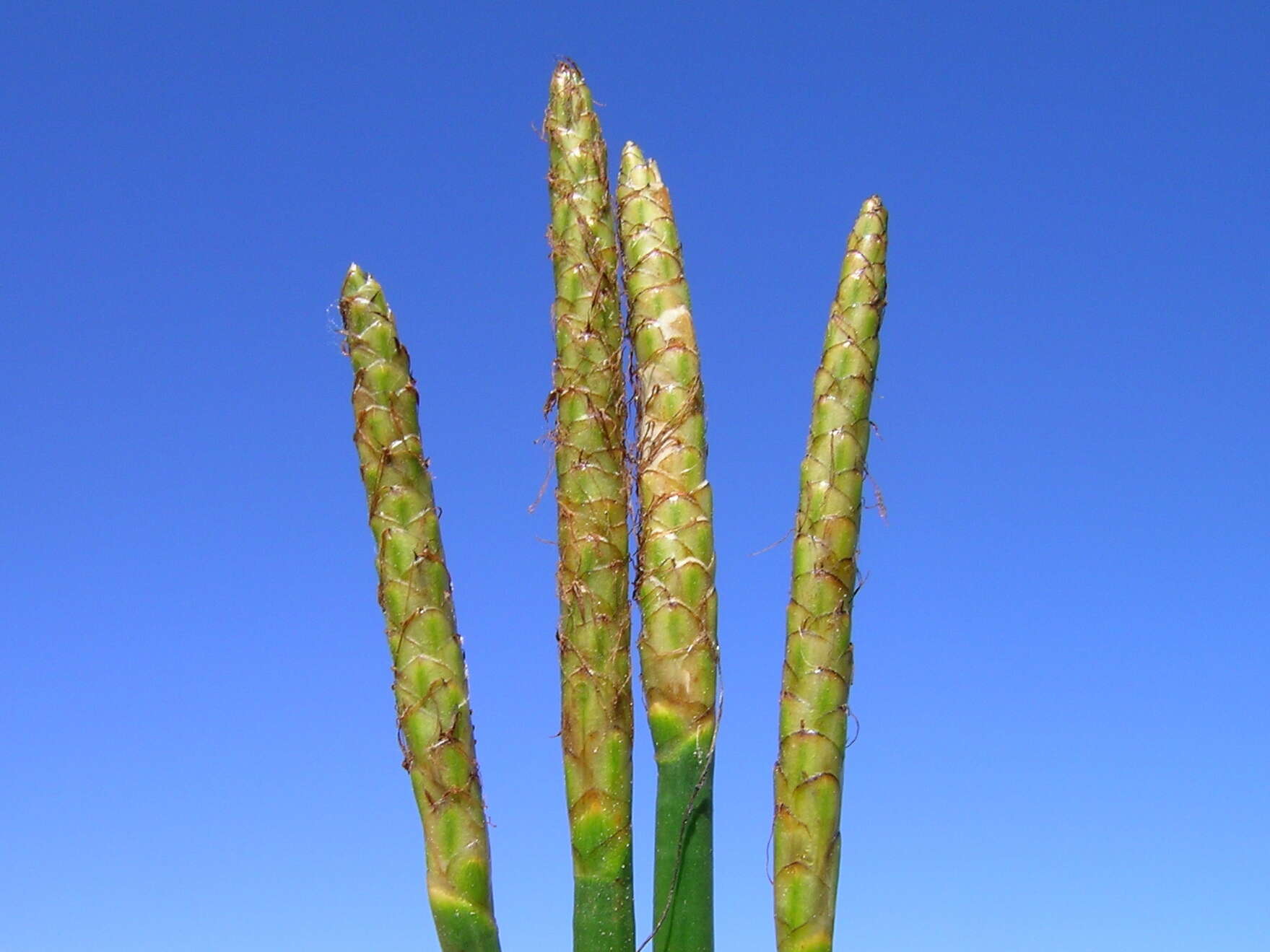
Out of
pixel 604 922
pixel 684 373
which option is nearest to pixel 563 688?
pixel 604 922

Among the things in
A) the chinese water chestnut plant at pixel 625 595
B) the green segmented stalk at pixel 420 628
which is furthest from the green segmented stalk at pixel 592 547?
the green segmented stalk at pixel 420 628

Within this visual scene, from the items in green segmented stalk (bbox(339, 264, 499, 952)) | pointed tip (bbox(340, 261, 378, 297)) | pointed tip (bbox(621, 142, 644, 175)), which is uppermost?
pointed tip (bbox(621, 142, 644, 175))

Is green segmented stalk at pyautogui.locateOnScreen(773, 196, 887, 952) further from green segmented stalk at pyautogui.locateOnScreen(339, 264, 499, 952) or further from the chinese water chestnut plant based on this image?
green segmented stalk at pyautogui.locateOnScreen(339, 264, 499, 952)

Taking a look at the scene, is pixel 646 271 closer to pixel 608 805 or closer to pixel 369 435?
pixel 369 435

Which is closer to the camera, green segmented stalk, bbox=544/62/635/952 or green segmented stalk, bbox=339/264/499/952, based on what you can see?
green segmented stalk, bbox=339/264/499/952

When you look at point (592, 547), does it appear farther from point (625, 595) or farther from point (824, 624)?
point (824, 624)

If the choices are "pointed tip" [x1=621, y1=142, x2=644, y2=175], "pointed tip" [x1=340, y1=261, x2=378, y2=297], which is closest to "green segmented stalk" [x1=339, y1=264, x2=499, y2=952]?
A: "pointed tip" [x1=340, y1=261, x2=378, y2=297]
